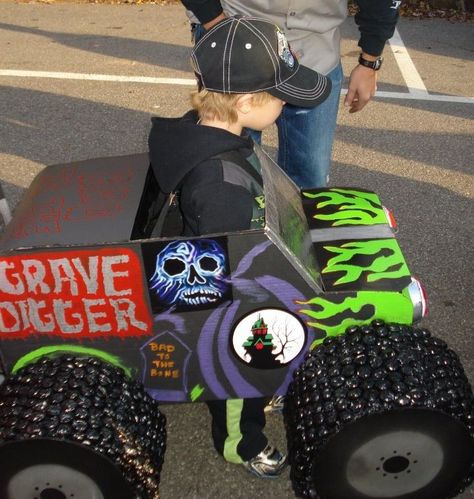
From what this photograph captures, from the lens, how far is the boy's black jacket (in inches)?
69.5

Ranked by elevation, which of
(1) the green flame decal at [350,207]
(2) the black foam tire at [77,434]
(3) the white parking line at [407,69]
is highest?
(1) the green flame decal at [350,207]

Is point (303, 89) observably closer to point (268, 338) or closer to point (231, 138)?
point (231, 138)

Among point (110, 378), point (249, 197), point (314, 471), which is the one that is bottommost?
point (314, 471)

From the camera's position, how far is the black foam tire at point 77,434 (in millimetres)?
1646

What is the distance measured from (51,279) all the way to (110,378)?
1.05ft

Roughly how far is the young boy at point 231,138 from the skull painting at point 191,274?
8cm

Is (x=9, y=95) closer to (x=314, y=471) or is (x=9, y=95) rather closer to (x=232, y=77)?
(x=232, y=77)

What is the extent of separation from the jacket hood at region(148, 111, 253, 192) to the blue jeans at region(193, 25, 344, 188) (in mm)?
694

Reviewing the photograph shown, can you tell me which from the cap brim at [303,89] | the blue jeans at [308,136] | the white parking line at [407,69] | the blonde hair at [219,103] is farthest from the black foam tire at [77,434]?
the white parking line at [407,69]

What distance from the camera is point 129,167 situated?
2164 mm

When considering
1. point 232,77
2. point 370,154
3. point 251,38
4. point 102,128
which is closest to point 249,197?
point 232,77

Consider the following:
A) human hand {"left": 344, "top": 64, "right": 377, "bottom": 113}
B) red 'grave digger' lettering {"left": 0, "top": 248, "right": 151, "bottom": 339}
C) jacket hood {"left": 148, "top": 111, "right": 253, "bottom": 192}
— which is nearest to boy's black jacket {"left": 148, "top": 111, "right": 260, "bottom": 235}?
jacket hood {"left": 148, "top": 111, "right": 253, "bottom": 192}

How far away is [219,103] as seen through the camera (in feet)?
6.51

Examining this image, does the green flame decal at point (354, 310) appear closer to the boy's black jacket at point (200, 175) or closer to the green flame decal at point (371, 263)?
the green flame decal at point (371, 263)
